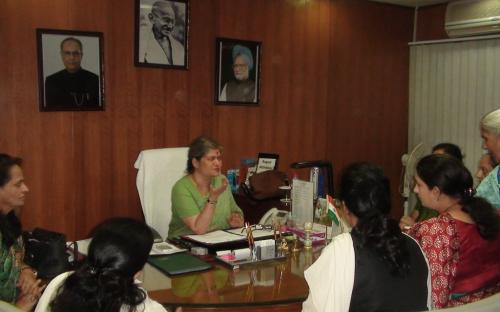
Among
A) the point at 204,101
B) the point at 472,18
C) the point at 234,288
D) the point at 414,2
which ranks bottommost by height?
the point at 234,288

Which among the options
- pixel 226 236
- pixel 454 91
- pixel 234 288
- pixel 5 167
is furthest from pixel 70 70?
pixel 454 91

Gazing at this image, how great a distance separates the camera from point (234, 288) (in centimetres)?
208

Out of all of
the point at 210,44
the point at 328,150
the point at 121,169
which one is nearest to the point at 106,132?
the point at 121,169

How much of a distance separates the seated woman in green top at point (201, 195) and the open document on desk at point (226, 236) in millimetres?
258

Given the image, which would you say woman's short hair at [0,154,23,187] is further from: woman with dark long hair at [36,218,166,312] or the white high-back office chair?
woman with dark long hair at [36,218,166,312]

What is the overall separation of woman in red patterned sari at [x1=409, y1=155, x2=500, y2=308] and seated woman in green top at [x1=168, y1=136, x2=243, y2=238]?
1.32m

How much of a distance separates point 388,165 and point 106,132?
10.2 feet

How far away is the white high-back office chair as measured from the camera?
Answer: 346 centimetres

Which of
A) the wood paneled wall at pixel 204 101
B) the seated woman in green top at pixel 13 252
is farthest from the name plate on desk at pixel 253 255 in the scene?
the wood paneled wall at pixel 204 101

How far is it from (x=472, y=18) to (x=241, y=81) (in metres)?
2.24

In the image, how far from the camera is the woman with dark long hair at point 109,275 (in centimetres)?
144

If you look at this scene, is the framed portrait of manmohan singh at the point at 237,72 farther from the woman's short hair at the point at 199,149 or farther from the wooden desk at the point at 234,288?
the wooden desk at the point at 234,288

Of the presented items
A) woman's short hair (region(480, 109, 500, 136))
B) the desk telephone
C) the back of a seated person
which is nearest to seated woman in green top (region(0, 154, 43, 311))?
the desk telephone

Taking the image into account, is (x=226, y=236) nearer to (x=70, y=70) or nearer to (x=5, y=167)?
(x=5, y=167)
